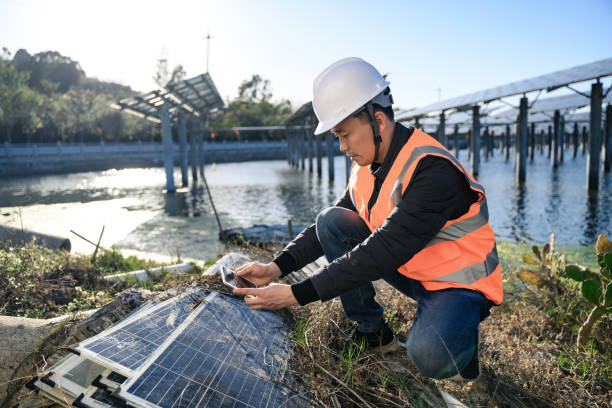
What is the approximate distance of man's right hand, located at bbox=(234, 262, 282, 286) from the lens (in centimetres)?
205

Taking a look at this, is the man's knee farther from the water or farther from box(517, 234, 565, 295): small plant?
the water

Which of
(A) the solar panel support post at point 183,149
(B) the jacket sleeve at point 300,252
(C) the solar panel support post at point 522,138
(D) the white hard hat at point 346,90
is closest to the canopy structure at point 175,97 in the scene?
(A) the solar panel support post at point 183,149

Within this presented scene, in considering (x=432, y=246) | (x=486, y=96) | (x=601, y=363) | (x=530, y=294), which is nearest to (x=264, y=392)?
(x=432, y=246)

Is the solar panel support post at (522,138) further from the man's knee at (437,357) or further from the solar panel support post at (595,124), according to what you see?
the man's knee at (437,357)

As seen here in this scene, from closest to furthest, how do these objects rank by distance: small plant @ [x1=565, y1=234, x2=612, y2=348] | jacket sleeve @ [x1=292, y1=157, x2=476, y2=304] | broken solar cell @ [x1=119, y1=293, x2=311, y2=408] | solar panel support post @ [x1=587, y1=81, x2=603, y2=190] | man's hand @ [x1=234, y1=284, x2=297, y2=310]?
1. broken solar cell @ [x1=119, y1=293, x2=311, y2=408]
2. jacket sleeve @ [x1=292, y1=157, x2=476, y2=304]
3. man's hand @ [x1=234, y1=284, x2=297, y2=310]
4. small plant @ [x1=565, y1=234, x2=612, y2=348]
5. solar panel support post @ [x1=587, y1=81, x2=603, y2=190]

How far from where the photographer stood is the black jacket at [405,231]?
160 centimetres

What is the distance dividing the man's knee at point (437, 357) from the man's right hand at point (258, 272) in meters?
0.82

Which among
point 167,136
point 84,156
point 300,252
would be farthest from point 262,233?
point 84,156

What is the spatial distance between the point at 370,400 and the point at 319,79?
1603 mm

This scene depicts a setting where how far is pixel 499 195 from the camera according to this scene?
12.5 m

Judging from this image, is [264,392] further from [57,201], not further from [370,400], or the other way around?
[57,201]

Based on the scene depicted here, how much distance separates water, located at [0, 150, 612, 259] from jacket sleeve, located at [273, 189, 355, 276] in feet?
7.29

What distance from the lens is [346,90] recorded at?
181 cm

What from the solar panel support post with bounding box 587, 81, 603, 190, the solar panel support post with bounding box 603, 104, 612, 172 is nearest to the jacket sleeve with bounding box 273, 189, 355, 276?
the solar panel support post with bounding box 587, 81, 603, 190
